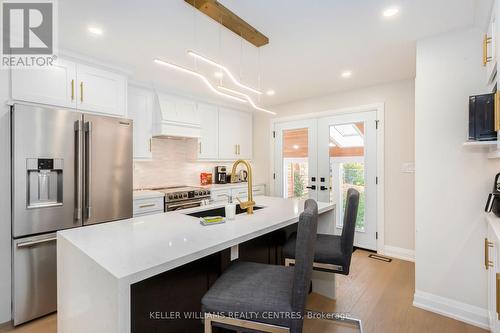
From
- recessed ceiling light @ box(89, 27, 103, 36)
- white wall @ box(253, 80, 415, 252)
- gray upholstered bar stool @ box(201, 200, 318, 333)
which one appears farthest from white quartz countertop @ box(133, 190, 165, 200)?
white wall @ box(253, 80, 415, 252)

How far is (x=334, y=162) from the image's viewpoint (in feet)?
13.0

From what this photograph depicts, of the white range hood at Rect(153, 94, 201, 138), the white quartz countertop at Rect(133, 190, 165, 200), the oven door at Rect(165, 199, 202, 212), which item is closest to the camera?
the white quartz countertop at Rect(133, 190, 165, 200)

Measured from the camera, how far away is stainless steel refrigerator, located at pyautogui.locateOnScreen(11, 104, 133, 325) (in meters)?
2.02

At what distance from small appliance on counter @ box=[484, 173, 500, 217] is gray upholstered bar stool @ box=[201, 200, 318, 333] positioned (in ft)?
5.25

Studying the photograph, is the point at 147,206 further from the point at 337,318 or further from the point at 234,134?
the point at 337,318

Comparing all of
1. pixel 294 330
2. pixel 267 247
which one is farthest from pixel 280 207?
pixel 294 330

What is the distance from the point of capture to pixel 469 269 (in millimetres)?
2016

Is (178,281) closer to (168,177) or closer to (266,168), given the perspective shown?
(168,177)

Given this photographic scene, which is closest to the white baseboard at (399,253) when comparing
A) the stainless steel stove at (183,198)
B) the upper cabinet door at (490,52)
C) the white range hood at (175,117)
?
the upper cabinet door at (490,52)

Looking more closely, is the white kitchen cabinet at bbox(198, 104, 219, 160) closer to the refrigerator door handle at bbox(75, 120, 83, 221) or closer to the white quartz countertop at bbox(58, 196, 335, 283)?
the refrigerator door handle at bbox(75, 120, 83, 221)

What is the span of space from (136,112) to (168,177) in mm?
1134

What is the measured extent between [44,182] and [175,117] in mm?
1881

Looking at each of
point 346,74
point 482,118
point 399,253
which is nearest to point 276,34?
point 346,74

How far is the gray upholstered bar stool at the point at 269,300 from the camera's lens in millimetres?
1045
